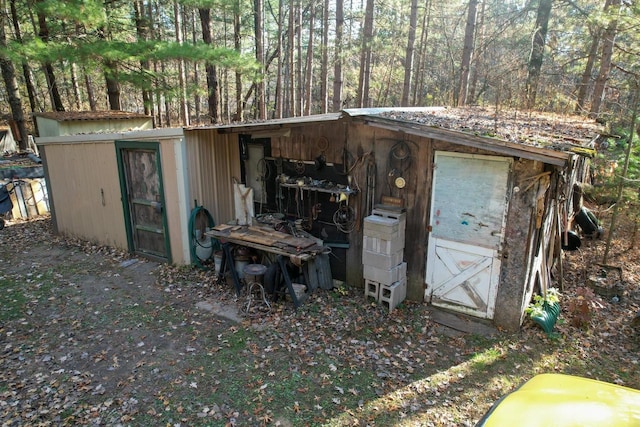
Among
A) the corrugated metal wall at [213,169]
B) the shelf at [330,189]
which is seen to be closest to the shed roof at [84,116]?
the corrugated metal wall at [213,169]

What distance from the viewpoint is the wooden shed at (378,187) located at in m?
5.05

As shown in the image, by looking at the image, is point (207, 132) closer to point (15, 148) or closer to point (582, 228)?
point (582, 228)

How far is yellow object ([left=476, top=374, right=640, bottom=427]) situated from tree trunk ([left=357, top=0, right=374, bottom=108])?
1218 cm

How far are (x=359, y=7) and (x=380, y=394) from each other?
21.7 meters

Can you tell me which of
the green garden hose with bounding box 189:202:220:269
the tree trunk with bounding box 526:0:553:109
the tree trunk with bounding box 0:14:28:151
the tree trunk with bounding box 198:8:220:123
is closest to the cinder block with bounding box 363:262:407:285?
the green garden hose with bounding box 189:202:220:269

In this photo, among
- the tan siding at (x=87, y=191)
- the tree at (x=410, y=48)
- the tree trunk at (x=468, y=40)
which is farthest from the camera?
the tree at (x=410, y=48)

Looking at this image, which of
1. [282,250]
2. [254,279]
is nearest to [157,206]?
[254,279]

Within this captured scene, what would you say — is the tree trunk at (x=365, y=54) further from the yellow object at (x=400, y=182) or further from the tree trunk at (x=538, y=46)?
the yellow object at (x=400, y=182)

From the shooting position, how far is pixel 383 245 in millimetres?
5602

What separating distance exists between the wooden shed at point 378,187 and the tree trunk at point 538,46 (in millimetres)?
6018

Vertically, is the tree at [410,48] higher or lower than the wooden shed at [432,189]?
higher

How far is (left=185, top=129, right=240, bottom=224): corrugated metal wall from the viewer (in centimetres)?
709

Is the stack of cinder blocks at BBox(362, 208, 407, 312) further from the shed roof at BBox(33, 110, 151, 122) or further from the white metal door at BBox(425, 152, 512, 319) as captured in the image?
the shed roof at BBox(33, 110, 151, 122)

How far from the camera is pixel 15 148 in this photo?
742 inches
